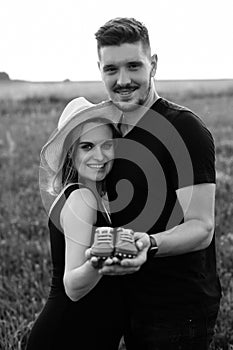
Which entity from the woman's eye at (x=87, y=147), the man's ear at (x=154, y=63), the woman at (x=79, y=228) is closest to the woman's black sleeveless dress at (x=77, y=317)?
the woman at (x=79, y=228)

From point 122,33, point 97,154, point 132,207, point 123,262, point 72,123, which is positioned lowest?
point 123,262

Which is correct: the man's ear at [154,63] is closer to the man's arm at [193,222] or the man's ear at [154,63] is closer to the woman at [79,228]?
the woman at [79,228]

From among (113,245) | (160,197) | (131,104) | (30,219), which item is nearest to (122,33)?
(131,104)

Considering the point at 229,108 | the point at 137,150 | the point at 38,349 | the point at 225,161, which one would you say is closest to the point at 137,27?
the point at 137,150

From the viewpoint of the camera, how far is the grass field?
4.66 metres

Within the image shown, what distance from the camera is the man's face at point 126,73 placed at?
2723 mm

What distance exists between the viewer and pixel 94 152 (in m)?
2.73

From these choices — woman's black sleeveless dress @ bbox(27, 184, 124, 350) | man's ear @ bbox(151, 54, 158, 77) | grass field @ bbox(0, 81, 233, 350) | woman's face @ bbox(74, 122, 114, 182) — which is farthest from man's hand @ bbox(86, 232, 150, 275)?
grass field @ bbox(0, 81, 233, 350)

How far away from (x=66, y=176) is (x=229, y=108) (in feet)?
41.5

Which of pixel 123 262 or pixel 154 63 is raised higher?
pixel 154 63

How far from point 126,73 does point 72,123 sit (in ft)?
1.02

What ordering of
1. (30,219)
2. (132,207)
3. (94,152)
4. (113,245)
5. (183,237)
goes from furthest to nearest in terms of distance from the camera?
(30,219) → (132,207) → (94,152) → (183,237) → (113,245)

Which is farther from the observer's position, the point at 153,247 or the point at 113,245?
the point at 153,247

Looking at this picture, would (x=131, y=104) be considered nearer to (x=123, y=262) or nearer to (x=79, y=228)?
(x=79, y=228)
